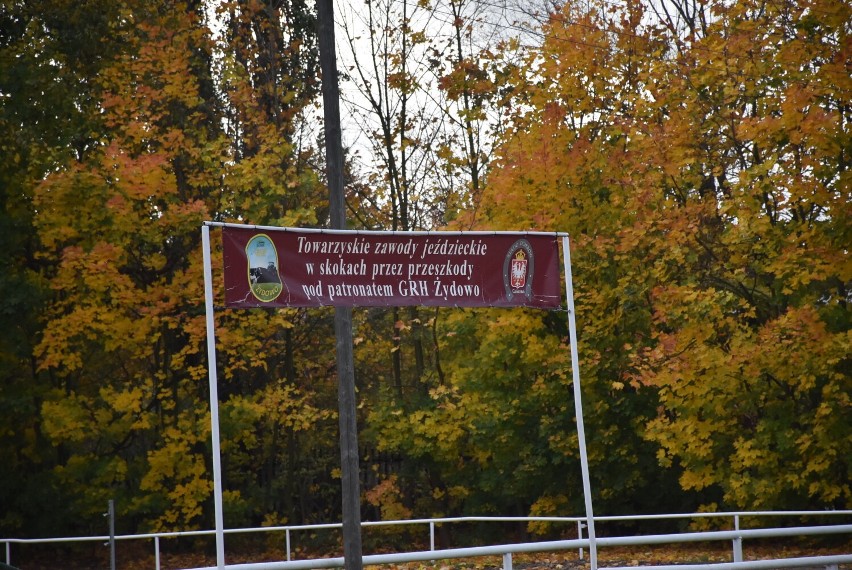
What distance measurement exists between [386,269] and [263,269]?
1263 mm

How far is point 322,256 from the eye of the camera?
10.5m

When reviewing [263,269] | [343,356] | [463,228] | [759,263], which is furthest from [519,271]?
[463,228]

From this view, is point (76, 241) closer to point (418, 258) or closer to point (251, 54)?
point (251, 54)

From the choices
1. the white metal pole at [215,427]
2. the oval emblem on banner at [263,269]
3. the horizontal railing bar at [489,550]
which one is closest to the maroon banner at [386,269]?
the oval emblem on banner at [263,269]

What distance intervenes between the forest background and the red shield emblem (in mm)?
7433

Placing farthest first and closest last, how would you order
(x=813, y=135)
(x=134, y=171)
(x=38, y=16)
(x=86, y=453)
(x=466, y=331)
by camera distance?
1. (x=86, y=453)
2. (x=466, y=331)
3. (x=134, y=171)
4. (x=38, y=16)
5. (x=813, y=135)

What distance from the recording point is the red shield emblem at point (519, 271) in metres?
11.4

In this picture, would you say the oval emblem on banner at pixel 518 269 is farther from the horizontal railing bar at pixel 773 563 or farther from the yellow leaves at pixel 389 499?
the yellow leaves at pixel 389 499

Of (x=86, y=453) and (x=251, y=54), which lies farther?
(x=251, y=54)

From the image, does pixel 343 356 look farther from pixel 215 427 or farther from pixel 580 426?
pixel 580 426

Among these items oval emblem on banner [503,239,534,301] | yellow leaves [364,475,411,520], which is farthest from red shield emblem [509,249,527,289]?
yellow leaves [364,475,411,520]

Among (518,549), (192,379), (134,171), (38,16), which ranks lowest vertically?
(518,549)

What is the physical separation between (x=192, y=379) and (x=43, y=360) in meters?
3.68

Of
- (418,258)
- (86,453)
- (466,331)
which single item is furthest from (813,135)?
(86,453)
